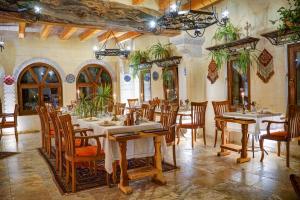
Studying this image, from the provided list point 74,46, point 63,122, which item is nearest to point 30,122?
point 74,46

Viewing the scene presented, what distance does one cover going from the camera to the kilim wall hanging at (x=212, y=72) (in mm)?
6984

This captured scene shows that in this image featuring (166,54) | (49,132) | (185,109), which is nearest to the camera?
(49,132)

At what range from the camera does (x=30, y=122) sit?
938 centimetres

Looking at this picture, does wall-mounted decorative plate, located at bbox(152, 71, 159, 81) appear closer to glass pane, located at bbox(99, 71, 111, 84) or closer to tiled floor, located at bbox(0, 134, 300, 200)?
glass pane, located at bbox(99, 71, 111, 84)

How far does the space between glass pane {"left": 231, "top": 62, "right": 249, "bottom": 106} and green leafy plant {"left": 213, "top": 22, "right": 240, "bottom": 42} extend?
0.58 m

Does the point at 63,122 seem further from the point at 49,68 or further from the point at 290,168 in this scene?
the point at 49,68

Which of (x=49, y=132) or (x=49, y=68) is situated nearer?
(x=49, y=132)

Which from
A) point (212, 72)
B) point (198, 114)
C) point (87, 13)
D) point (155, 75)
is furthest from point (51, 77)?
point (198, 114)

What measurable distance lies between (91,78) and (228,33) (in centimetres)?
571

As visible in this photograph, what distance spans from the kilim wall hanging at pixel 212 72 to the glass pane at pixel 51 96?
17.5ft

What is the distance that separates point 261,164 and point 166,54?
14.8 feet

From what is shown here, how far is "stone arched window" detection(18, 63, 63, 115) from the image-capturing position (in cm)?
930

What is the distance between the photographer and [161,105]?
611cm

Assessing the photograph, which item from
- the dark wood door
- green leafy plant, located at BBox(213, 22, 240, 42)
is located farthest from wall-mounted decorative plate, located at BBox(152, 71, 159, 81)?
the dark wood door
